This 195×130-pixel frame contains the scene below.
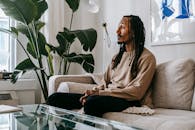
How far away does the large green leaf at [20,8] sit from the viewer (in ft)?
9.84

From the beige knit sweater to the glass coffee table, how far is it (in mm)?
401

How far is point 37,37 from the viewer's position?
327 cm

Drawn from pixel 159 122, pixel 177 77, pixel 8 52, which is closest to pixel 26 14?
pixel 8 52

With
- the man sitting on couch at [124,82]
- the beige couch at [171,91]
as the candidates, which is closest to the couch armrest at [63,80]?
the beige couch at [171,91]

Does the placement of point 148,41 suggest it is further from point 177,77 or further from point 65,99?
point 65,99

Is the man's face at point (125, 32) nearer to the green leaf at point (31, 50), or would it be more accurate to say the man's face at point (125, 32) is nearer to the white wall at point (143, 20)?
the white wall at point (143, 20)

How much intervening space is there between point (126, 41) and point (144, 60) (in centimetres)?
30

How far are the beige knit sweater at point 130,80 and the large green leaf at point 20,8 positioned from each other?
1048 mm

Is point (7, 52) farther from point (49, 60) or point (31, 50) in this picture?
point (49, 60)

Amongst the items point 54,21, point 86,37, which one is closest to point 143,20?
point 86,37

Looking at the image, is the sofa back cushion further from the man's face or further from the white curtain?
the white curtain

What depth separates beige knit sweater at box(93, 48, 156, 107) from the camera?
2.15 m

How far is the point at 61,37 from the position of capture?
3.32 metres

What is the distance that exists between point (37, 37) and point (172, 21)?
1394 millimetres
